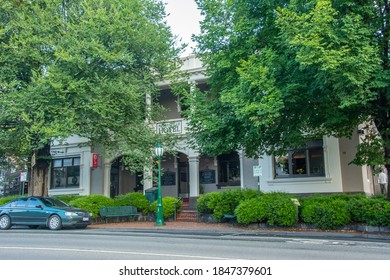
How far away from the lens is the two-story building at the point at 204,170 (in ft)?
65.1

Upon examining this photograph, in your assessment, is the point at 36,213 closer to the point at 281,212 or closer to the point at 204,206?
the point at 204,206

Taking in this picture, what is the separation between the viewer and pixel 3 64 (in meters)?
19.0

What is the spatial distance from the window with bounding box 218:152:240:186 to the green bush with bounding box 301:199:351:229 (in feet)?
27.7

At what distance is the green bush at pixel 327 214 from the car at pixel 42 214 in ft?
32.7

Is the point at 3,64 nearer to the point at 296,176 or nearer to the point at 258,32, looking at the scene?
the point at 258,32

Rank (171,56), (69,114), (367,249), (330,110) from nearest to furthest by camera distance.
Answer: (367,249), (330,110), (69,114), (171,56)

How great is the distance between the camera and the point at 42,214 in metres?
17.3

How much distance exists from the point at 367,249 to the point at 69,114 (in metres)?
13.8

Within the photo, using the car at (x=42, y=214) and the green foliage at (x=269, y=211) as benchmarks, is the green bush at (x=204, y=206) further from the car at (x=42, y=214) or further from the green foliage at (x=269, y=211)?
the car at (x=42, y=214)

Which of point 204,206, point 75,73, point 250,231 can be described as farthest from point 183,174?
point 250,231

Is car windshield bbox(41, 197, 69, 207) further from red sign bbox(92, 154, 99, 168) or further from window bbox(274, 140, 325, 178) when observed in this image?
window bbox(274, 140, 325, 178)

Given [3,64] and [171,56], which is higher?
[171,56]

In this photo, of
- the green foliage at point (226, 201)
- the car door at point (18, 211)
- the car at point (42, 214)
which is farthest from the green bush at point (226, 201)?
the car door at point (18, 211)

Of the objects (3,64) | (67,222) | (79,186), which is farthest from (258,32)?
(79,186)
